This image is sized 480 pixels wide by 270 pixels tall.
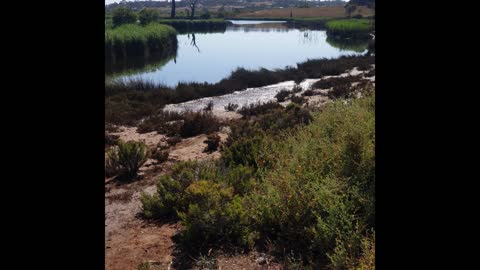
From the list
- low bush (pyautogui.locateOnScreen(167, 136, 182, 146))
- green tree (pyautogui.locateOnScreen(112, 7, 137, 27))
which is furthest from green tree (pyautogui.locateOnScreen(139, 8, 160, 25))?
low bush (pyautogui.locateOnScreen(167, 136, 182, 146))

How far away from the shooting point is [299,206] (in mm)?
4984

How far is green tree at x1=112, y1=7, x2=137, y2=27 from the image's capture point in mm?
52000

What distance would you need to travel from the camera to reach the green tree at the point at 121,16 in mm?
52000

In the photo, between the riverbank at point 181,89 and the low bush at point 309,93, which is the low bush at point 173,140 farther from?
the low bush at point 309,93

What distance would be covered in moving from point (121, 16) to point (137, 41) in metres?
9.94

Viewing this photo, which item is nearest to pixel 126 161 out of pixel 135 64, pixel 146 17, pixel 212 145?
pixel 212 145

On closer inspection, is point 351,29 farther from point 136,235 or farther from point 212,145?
point 136,235

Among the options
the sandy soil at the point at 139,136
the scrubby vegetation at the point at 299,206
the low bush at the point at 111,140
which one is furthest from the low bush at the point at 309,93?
the scrubby vegetation at the point at 299,206

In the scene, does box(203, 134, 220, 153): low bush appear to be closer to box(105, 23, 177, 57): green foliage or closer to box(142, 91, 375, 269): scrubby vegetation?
box(142, 91, 375, 269): scrubby vegetation

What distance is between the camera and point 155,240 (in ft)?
18.0

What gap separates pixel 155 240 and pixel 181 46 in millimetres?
55744

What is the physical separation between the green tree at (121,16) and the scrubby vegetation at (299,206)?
49.4 m

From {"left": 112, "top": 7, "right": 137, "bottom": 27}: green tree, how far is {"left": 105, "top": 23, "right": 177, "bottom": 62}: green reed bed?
2579mm
